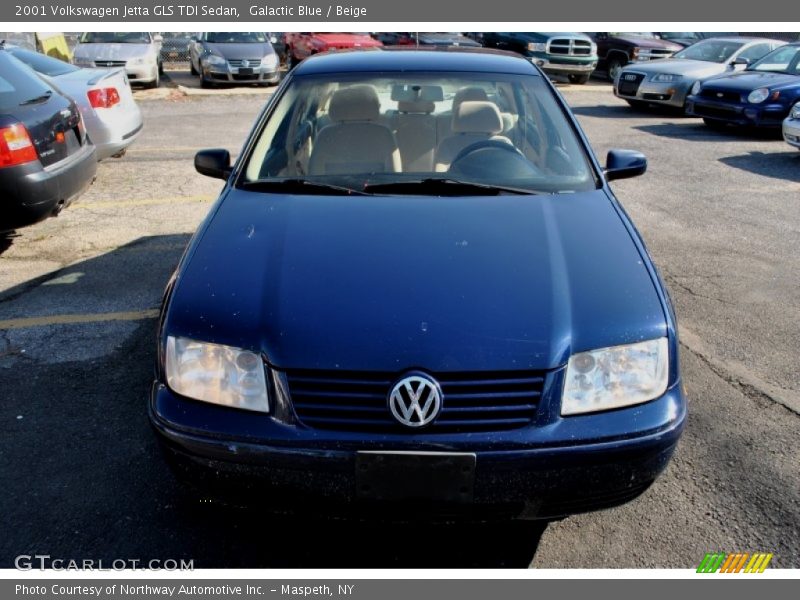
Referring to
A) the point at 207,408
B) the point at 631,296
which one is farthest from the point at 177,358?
the point at 631,296

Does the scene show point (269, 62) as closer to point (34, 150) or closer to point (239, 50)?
point (239, 50)

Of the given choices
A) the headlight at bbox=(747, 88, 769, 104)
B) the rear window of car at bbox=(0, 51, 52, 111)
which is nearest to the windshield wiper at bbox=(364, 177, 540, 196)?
the rear window of car at bbox=(0, 51, 52, 111)

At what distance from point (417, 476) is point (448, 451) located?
4.6 inches

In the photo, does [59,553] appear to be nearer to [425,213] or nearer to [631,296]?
[425,213]

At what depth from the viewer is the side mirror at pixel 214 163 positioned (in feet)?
12.4

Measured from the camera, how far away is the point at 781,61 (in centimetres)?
1220

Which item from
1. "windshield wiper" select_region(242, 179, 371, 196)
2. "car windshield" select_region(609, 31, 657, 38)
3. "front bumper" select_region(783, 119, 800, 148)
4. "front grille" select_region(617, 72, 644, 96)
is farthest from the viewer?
"car windshield" select_region(609, 31, 657, 38)

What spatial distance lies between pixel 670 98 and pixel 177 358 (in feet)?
42.0

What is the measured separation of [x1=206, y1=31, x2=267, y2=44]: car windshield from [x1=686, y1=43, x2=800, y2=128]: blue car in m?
9.62

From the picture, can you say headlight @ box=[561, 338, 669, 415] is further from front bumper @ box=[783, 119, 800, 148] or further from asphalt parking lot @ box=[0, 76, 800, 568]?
front bumper @ box=[783, 119, 800, 148]

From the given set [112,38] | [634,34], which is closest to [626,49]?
[634,34]

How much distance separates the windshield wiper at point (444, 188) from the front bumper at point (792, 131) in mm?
7653

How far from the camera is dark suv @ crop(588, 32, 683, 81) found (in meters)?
18.4

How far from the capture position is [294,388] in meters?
2.29
